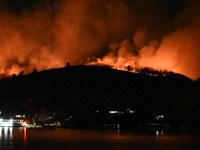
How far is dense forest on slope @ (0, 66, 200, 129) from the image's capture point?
108 m

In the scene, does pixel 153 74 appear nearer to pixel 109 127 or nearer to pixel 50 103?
pixel 50 103

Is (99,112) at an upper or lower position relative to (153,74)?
lower

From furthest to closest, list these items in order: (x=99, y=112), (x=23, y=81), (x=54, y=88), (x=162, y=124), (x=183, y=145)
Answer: (x=23, y=81), (x=54, y=88), (x=99, y=112), (x=162, y=124), (x=183, y=145)

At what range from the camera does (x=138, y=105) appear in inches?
4321

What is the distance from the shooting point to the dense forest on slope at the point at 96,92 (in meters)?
108

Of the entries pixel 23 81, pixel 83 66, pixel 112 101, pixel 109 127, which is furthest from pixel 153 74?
pixel 109 127

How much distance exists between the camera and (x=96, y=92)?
14588 cm

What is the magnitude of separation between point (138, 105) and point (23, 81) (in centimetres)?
8664

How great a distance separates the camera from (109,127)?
101125 millimetres

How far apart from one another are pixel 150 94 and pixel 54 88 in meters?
50.6

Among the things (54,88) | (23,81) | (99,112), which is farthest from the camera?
(23,81)

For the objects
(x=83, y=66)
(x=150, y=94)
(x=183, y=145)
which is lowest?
(x=183, y=145)

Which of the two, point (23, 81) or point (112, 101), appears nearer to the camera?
point (112, 101)

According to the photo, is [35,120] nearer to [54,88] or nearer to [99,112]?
[99,112]
